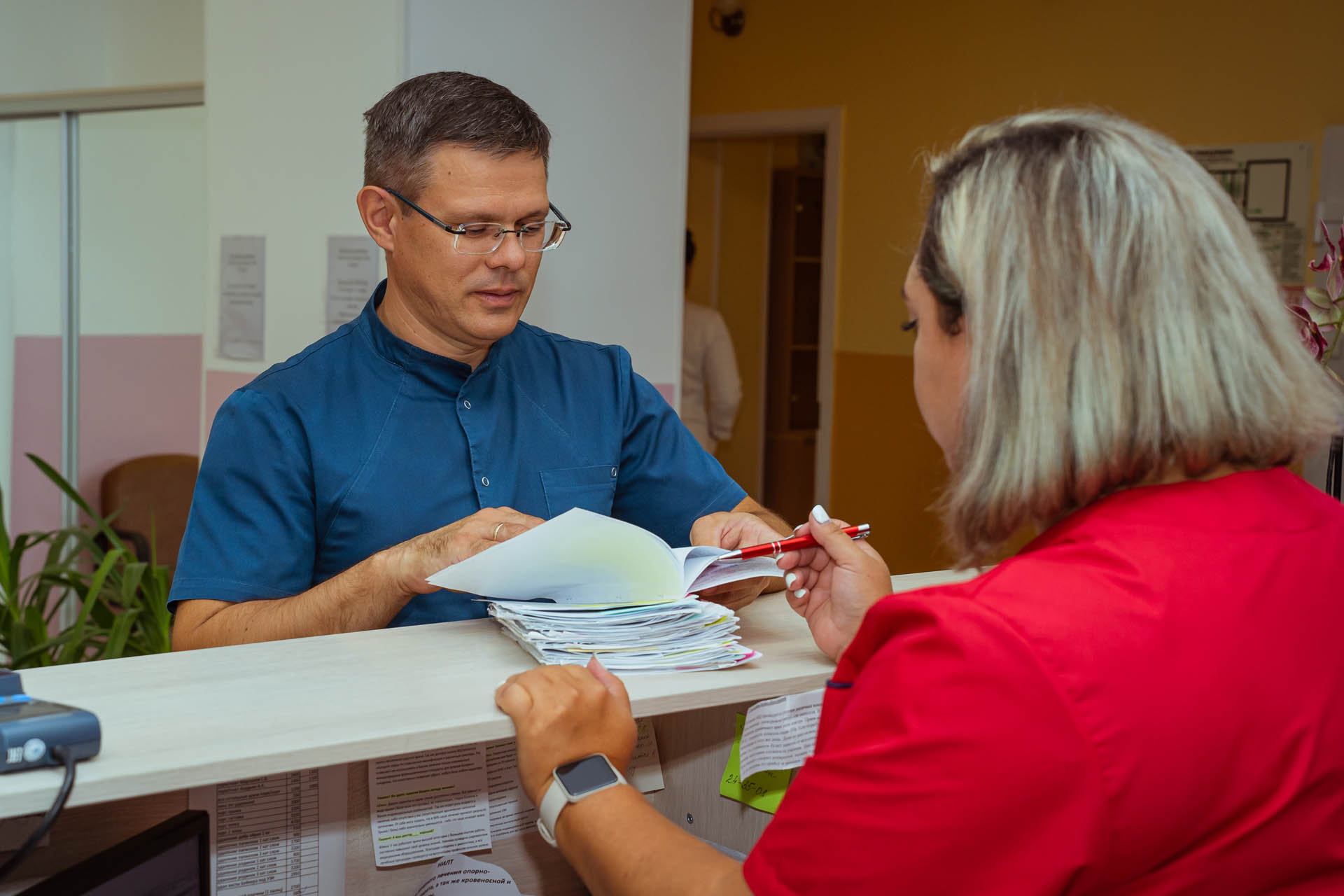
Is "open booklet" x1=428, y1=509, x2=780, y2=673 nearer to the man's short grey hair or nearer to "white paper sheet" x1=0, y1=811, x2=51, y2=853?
"white paper sheet" x1=0, y1=811, x2=51, y2=853

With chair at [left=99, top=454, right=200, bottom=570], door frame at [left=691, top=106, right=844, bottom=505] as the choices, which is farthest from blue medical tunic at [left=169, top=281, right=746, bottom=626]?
door frame at [left=691, top=106, right=844, bottom=505]

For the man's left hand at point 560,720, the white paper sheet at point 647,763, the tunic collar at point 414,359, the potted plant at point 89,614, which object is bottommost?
the potted plant at point 89,614

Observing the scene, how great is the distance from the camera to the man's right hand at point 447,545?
1213 mm

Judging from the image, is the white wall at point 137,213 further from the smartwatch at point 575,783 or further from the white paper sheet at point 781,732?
the smartwatch at point 575,783

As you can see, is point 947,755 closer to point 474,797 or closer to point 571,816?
point 571,816

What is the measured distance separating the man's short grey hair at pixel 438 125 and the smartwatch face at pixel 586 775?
0.86 meters

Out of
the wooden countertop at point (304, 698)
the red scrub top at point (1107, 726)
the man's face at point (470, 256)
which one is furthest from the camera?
the man's face at point (470, 256)

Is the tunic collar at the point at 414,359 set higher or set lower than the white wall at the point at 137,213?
lower

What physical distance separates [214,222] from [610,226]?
3.20ft

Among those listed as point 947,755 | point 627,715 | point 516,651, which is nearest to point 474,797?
point 516,651

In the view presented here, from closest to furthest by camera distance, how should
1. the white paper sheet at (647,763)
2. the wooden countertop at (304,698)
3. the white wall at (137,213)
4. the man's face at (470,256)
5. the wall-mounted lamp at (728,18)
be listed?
the wooden countertop at (304,698)
the white paper sheet at (647,763)
the man's face at (470,256)
the white wall at (137,213)
the wall-mounted lamp at (728,18)

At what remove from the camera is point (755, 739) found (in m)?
1.23

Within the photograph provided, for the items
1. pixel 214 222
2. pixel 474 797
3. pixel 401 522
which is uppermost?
pixel 214 222

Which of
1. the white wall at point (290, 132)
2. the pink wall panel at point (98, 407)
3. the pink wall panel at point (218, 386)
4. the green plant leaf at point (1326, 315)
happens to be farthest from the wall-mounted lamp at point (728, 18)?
the green plant leaf at point (1326, 315)
